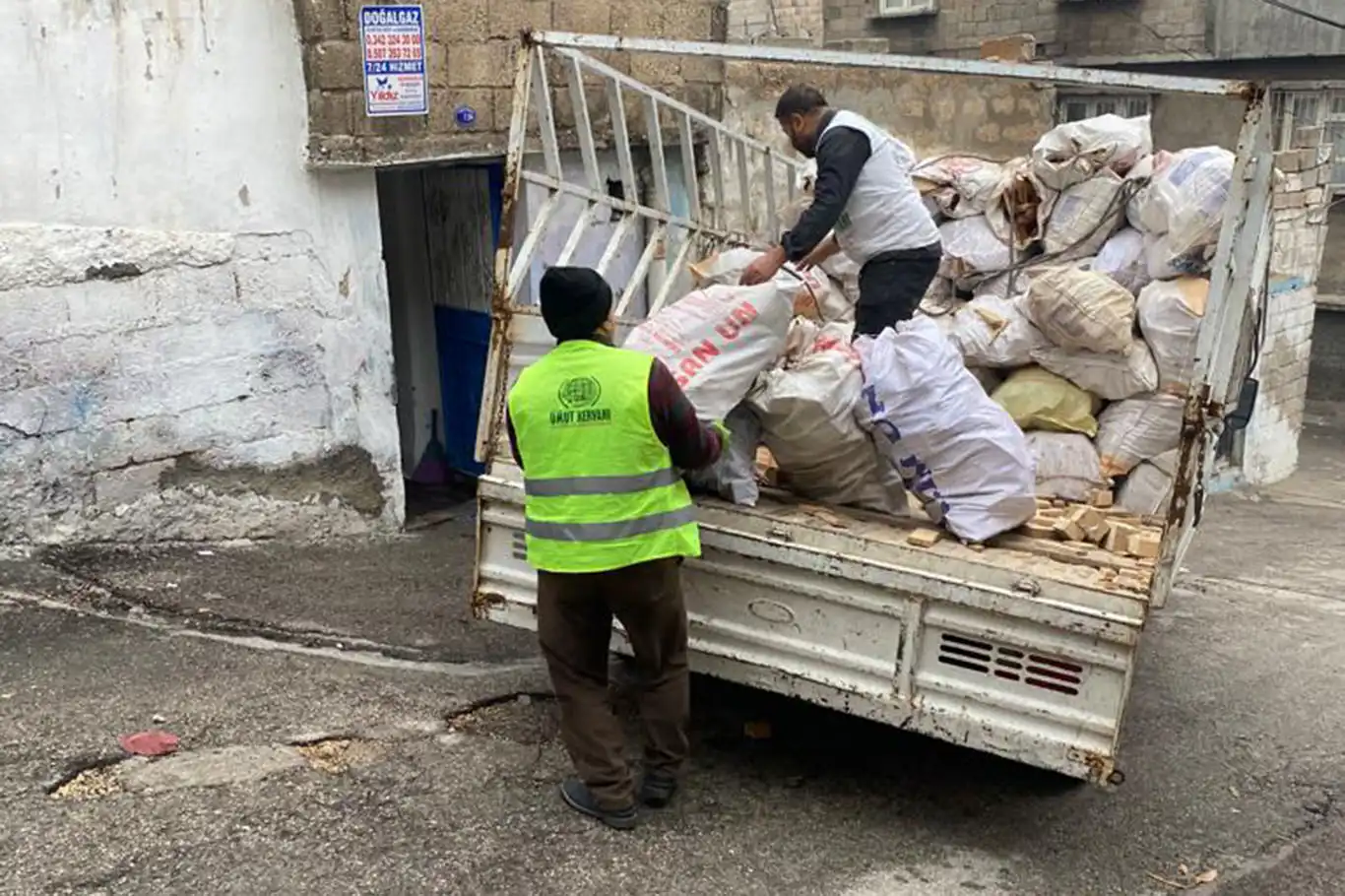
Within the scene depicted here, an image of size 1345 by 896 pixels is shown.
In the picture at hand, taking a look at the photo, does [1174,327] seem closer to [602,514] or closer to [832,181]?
[832,181]

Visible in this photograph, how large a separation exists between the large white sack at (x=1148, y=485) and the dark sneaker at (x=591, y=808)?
2240 millimetres

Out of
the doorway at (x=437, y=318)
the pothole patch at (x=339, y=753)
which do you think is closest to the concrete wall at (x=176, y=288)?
the doorway at (x=437, y=318)

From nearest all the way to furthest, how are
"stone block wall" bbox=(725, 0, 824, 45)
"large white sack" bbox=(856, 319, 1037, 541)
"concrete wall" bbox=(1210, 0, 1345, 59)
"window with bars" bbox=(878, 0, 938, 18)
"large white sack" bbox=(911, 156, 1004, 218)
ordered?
"large white sack" bbox=(856, 319, 1037, 541), "large white sack" bbox=(911, 156, 1004, 218), "concrete wall" bbox=(1210, 0, 1345, 59), "stone block wall" bbox=(725, 0, 824, 45), "window with bars" bbox=(878, 0, 938, 18)

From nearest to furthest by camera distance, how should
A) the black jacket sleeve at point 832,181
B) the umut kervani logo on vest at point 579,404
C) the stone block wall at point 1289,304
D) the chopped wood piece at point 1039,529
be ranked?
the umut kervani logo on vest at point 579,404, the chopped wood piece at point 1039,529, the black jacket sleeve at point 832,181, the stone block wall at point 1289,304

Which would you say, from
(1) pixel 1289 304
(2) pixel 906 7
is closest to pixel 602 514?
(1) pixel 1289 304

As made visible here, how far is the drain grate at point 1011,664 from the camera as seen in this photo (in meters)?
3.13

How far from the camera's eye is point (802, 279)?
478 cm

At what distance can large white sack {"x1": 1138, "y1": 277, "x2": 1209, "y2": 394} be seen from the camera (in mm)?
4754

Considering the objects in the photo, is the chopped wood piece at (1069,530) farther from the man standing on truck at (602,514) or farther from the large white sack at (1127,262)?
the large white sack at (1127,262)

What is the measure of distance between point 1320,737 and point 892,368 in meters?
2.12

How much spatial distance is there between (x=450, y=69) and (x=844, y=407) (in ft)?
10.4

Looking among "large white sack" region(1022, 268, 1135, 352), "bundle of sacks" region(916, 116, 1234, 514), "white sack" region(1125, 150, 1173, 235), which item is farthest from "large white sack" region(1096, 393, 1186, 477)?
"white sack" region(1125, 150, 1173, 235)

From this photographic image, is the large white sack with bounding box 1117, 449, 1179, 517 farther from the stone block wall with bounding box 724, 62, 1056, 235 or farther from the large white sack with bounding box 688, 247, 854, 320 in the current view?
the stone block wall with bounding box 724, 62, 1056, 235

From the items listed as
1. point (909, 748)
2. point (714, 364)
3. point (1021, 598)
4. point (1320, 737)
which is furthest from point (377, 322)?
point (1320, 737)
